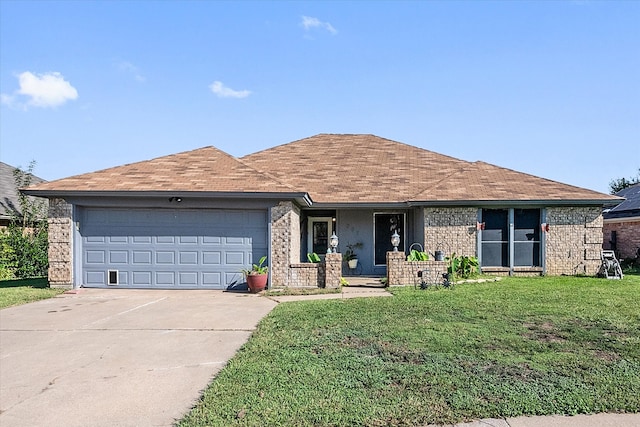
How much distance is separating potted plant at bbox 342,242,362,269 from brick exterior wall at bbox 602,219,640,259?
12.4 meters

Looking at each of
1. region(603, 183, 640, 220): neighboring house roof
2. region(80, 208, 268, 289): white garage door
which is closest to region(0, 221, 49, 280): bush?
region(80, 208, 268, 289): white garage door

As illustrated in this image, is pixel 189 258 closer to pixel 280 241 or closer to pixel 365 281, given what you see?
pixel 280 241

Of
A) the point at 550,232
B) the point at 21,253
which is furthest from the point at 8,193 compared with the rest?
the point at 550,232

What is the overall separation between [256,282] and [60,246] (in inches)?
220

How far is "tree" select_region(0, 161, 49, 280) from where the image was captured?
15.4 metres

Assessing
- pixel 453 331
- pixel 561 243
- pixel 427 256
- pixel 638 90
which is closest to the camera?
pixel 453 331

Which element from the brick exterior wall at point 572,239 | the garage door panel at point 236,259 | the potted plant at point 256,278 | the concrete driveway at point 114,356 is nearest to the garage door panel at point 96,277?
the concrete driveway at point 114,356

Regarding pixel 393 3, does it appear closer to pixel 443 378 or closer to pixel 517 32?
pixel 517 32

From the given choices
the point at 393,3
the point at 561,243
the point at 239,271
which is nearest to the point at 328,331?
the point at 239,271

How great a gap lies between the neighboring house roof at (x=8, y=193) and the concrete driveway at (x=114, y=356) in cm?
959

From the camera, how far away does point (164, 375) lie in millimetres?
4668

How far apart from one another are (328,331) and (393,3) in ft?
28.1

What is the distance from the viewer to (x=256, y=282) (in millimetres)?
11219

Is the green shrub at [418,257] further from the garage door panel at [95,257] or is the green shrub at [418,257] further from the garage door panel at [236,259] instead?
the garage door panel at [95,257]
